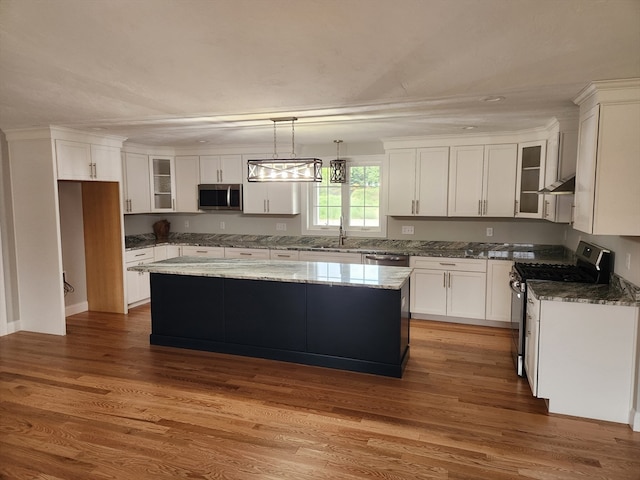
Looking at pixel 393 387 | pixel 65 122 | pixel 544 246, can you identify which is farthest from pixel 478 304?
pixel 65 122

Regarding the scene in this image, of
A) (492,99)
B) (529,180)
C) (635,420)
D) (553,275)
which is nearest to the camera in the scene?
(635,420)

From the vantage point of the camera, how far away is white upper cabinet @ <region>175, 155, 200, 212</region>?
20.9 ft

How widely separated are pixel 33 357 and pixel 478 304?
4.82 meters

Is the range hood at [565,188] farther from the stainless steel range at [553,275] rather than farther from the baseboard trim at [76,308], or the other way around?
the baseboard trim at [76,308]

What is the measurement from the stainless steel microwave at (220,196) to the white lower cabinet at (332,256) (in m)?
1.35

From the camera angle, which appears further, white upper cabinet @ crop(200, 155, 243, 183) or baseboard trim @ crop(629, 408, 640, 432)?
white upper cabinet @ crop(200, 155, 243, 183)

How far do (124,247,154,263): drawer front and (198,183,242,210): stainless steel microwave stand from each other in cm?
104

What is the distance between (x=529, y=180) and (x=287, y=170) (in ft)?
9.89

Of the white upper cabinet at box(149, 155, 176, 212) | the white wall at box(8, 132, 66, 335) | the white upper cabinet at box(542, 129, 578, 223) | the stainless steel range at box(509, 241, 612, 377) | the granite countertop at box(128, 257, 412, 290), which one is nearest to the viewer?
the stainless steel range at box(509, 241, 612, 377)

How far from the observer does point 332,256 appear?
5.54 m

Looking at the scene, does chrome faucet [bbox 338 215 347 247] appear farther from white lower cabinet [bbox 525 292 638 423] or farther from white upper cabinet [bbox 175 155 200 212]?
white lower cabinet [bbox 525 292 638 423]

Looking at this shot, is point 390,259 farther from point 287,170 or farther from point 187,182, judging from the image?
point 187,182

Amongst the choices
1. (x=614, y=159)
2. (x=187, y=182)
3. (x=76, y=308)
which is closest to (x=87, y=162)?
(x=187, y=182)

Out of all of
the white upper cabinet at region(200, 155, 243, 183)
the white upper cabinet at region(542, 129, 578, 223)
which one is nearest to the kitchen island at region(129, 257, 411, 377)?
the white upper cabinet at region(542, 129, 578, 223)
